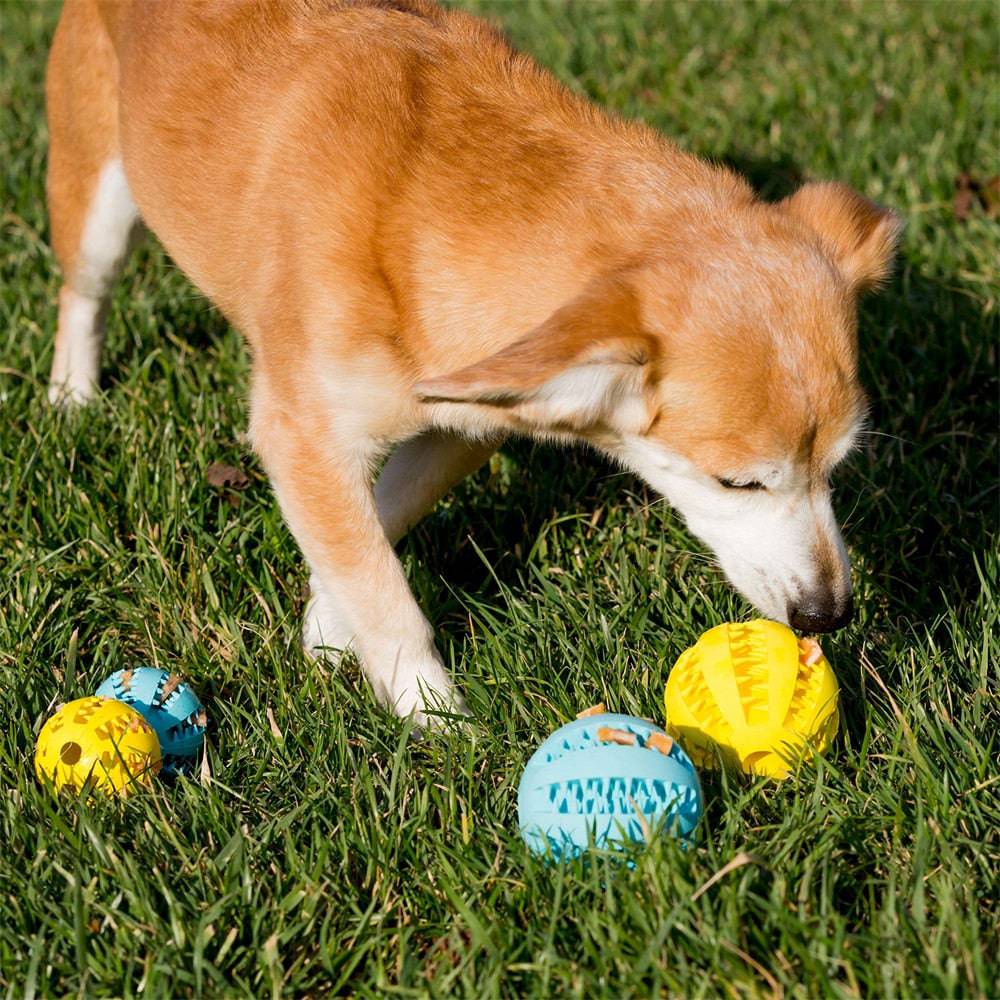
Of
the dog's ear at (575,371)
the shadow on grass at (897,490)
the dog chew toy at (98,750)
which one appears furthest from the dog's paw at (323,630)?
the dog's ear at (575,371)

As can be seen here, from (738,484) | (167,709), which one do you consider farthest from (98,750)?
(738,484)

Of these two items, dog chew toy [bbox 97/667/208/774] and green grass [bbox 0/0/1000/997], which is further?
dog chew toy [bbox 97/667/208/774]

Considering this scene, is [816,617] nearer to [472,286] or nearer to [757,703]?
[757,703]

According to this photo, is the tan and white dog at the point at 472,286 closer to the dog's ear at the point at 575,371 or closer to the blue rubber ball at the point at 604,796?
the dog's ear at the point at 575,371

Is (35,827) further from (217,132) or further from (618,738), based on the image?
(217,132)

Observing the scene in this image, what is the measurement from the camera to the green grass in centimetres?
250

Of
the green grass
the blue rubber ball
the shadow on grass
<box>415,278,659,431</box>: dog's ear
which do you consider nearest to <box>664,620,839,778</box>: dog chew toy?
the green grass

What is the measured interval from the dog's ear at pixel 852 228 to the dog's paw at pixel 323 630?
145cm

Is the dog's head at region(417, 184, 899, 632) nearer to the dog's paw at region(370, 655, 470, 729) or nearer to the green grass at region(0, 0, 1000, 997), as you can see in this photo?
the green grass at region(0, 0, 1000, 997)

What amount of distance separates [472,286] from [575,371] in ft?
1.52

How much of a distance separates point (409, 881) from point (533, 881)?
0.28 m

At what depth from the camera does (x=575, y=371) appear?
267 cm

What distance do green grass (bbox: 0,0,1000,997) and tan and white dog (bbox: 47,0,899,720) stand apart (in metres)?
0.28

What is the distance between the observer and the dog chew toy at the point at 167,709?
3.03 meters
